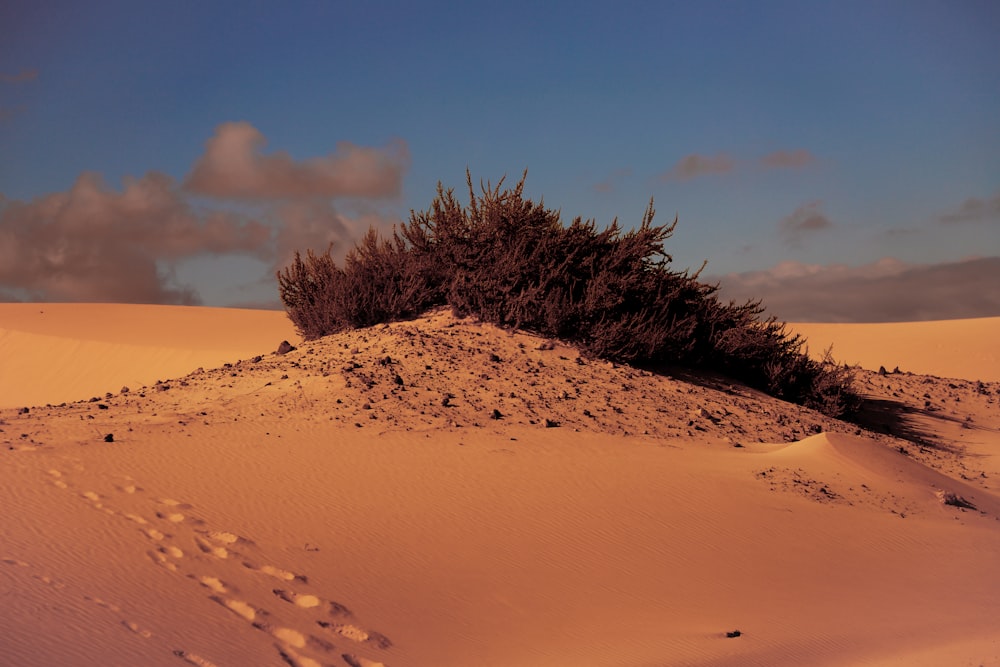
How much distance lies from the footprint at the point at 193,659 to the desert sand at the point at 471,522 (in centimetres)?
2

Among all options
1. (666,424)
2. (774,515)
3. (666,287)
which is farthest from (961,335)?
(774,515)

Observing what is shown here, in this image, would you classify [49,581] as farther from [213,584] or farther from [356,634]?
[356,634]

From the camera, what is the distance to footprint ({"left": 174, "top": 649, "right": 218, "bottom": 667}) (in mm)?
4504

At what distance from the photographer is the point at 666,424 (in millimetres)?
11148

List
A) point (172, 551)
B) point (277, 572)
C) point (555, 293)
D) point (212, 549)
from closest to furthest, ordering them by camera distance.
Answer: point (277, 572)
point (172, 551)
point (212, 549)
point (555, 293)

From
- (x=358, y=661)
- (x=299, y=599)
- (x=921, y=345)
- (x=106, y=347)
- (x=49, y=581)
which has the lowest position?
(x=358, y=661)

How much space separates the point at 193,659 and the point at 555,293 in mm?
9055

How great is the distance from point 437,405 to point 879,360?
2388cm

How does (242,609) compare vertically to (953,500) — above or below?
below

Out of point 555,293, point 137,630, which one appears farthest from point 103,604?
point 555,293

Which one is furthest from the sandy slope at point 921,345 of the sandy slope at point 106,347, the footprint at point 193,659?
the footprint at point 193,659

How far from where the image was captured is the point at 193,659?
14.9 feet

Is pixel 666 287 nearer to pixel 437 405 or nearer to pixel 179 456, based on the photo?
pixel 437 405

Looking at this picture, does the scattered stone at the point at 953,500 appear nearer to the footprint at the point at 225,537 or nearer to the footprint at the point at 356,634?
the footprint at the point at 356,634
